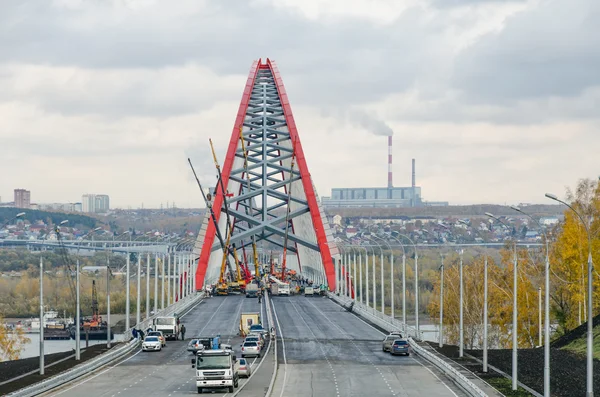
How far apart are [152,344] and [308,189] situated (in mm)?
93797

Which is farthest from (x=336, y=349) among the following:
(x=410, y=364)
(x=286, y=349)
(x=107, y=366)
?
(x=107, y=366)

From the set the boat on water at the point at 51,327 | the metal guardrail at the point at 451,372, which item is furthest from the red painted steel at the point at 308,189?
the metal guardrail at the point at 451,372

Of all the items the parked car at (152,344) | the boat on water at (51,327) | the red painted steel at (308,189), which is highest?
the red painted steel at (308,189)

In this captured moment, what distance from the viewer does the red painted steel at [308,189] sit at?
15962 cm

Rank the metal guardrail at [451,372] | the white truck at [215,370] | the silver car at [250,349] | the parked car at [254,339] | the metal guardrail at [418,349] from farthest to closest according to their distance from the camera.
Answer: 1. the parked car at [254,339]
2. the silver car at [250,349]
3. the white truck at [215,370]
4. the metal guardrail at [418,349]
5. the metal guardrail at [451,372]

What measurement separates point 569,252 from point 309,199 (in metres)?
76.8

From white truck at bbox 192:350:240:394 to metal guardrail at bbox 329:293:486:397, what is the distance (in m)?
9.92

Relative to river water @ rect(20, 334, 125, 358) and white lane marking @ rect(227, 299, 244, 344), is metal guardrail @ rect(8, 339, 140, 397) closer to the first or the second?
white lane marking @ rect(227, 299, 244, 344)

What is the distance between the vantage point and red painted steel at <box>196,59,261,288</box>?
161 metres

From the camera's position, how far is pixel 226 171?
17188 cm

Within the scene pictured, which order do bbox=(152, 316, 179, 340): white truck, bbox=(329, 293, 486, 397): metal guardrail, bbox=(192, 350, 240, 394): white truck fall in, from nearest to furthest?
1. bbox=(329, 293, 486, 397): metal guardrail
2. bbox=(192, 350, 240, 394): white truck
3. bbox=(152, 316, 179, 340): white truck

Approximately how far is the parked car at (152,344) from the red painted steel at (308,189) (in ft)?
275

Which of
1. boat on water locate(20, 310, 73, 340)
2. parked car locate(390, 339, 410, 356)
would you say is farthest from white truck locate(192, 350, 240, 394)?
boat on water locate(20, 310, 73, 340)

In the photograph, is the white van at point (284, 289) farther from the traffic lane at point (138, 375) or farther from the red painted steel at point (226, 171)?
the traffic lane at point (138, 375)
